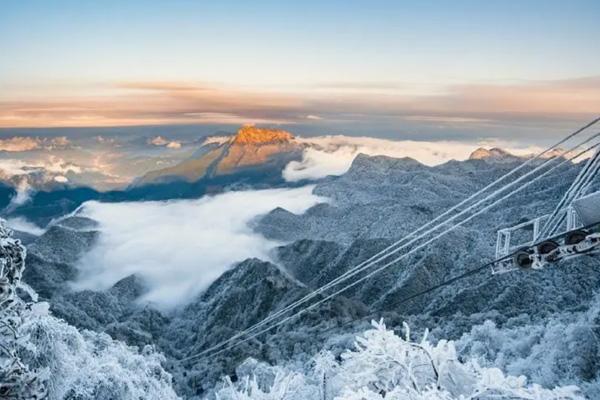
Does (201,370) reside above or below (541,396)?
below

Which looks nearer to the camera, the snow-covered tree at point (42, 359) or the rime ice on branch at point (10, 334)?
the rime ice on branch at point (10, 334)

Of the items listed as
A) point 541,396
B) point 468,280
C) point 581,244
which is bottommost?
point 468,280

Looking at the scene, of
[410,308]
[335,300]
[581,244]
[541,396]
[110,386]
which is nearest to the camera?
[541,396]

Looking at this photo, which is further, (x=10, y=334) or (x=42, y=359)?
(x=42, y=359)

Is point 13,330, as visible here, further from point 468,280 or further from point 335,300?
point 468,280

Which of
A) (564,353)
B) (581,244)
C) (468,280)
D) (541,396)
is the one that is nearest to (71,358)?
(541,396)

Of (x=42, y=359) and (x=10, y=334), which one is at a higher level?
(x=10, y=334)

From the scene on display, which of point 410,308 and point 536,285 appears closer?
point 536,285

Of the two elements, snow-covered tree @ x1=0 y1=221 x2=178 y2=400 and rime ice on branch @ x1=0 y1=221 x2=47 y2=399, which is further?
snow-covered tree @ x1=0 y1=221 x2=178 y2=400
